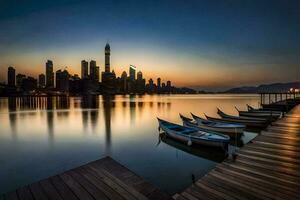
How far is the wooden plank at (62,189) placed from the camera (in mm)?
5334

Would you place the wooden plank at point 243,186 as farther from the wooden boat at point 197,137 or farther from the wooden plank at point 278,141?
the wooden boat at point 197,137

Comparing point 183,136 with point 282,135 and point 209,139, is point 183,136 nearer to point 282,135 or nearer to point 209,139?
point 209,139

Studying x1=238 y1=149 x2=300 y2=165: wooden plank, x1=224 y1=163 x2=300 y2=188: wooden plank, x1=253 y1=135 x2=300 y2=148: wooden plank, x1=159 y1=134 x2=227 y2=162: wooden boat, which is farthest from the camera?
x1=159 y1=134 x2=227 y2=162: wooden boat

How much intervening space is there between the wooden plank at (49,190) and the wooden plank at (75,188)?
1.34 feet

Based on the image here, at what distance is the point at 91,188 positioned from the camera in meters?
5.69

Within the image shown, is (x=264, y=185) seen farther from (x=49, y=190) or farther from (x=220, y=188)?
(x=49, y=190)

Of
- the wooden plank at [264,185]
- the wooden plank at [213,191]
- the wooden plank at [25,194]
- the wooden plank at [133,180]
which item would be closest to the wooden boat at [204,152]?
the wooden plank at [264,185]

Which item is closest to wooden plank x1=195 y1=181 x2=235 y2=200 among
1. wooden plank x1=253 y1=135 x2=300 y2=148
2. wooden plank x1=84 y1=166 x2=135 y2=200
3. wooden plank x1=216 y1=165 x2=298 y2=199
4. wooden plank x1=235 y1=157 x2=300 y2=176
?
wooden plank x1=216 y1=165 x2=298 y2=199

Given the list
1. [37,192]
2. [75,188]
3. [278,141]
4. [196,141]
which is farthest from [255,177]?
[196,141]

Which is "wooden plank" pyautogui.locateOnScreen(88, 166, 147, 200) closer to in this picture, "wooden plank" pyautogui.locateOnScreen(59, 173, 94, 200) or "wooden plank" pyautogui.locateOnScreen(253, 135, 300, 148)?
"wooden plank" pyautogui.locateOnScreen(59, 173, 94, 200)

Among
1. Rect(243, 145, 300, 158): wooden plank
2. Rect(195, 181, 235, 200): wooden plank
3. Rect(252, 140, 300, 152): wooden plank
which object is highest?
Rect(252, 140, 300, 152): wooden plank

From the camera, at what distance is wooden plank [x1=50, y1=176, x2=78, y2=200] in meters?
5.33

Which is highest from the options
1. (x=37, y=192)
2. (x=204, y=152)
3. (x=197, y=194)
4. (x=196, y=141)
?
(x=37, y=192)

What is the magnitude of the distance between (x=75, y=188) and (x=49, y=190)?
2.66 feet
